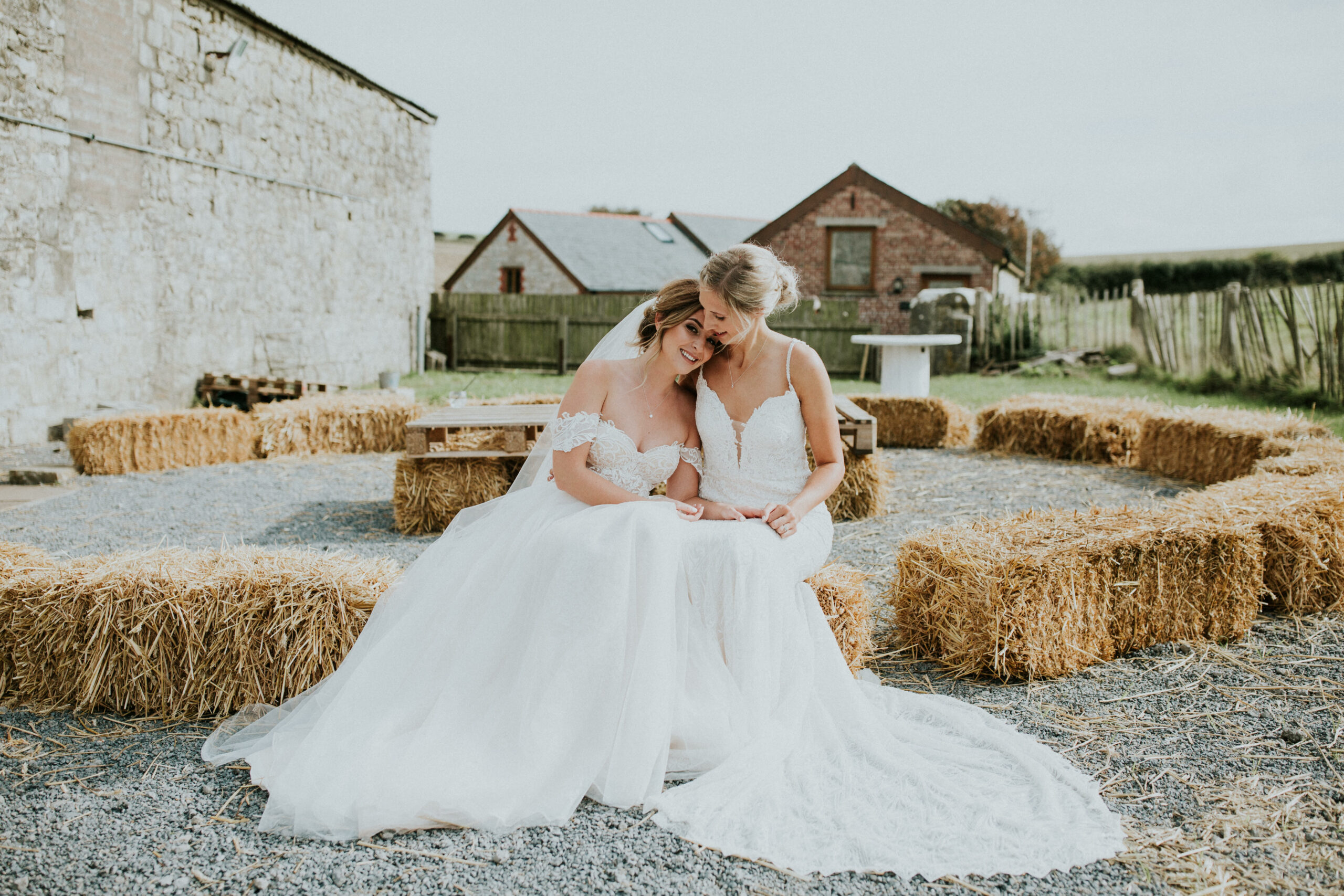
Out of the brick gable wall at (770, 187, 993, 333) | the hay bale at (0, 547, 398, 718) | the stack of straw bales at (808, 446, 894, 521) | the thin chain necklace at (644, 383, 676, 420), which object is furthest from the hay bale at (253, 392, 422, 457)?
the brick gable wall at (770, 187, 993, 333)

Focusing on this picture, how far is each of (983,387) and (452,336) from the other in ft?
36.2

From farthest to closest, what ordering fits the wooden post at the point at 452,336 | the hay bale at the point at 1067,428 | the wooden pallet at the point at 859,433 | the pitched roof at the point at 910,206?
the pitched roof at the point at 910,206
the wooden post at the point at 452,336
the hay bale at the point at 1067,428
the wooden pallet at the point at 859,433

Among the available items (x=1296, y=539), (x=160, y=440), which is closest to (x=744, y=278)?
(x=1296, y=539)

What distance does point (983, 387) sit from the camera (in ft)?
51.6

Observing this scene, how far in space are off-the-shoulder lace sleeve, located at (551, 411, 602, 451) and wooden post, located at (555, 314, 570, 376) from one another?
16.8m

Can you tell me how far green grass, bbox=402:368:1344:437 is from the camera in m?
13.2

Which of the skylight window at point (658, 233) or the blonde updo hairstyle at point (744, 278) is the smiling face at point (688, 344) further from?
the skylight window at point (658, 233)

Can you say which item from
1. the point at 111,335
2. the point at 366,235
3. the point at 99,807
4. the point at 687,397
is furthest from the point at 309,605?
the point at 366,235

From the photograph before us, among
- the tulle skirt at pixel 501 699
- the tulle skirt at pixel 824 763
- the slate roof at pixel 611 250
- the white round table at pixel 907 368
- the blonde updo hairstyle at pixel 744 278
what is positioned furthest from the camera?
the slate roof at pixel 611 250

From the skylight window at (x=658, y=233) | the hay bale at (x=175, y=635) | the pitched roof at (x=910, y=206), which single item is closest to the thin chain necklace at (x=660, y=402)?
the hay bale at (x=175, y=635)

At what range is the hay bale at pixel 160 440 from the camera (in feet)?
26.5

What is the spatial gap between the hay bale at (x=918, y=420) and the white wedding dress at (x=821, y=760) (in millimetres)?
7103

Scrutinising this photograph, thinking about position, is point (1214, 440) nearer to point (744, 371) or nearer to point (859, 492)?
point (859, 492)

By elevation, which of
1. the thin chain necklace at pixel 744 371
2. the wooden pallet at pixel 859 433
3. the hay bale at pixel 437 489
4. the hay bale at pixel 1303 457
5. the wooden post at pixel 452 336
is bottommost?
the hay bale at pixel 437 489
